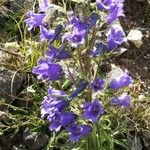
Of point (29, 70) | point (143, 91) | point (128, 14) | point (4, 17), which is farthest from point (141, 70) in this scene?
point (4, 17)

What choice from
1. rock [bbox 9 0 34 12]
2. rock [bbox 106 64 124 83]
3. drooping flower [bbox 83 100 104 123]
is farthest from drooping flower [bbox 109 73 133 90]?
rock [bbox 9 0 34 12]

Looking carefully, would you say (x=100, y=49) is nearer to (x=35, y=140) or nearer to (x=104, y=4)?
(x=104, y=4)

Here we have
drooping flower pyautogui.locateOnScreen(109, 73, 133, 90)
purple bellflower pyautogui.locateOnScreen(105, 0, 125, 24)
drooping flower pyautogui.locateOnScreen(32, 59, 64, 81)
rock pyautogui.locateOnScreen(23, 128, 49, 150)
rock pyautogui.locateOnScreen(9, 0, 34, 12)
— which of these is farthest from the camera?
rock pyautogui.locateOnScreen(9, 0, 34, 12)

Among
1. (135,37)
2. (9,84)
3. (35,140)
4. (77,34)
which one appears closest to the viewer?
(77,34)

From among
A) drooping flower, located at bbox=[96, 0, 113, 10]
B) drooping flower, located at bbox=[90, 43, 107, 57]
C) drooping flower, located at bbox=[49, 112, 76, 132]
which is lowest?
drooping flower, located at bbox=[49, 112, 76, 132]

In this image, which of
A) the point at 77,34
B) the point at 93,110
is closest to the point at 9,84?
the point at 93,110

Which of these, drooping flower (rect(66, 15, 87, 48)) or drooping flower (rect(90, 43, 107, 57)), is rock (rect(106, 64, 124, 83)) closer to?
drooping flower (rect(90, 43, 107, 57))

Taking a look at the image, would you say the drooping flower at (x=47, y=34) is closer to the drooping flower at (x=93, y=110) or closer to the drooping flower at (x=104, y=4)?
the drooping flower at (x=104, y=4)
